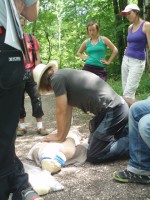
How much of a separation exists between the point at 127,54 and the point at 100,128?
2.41 metres

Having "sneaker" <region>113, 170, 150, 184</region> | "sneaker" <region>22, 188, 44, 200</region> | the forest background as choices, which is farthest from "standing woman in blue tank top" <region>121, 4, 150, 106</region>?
"sneaker" <region>22, 188, 44, 200</region>

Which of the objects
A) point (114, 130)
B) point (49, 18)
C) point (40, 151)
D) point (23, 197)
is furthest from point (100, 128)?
point (49, 18)

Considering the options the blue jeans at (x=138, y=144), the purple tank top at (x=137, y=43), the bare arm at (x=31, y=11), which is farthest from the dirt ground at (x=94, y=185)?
the purple tank top at (x=137, y=43)

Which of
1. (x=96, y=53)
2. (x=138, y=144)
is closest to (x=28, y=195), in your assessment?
(x=138, y=144)

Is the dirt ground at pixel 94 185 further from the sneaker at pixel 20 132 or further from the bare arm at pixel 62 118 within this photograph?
the sneaker at pixel 20 132

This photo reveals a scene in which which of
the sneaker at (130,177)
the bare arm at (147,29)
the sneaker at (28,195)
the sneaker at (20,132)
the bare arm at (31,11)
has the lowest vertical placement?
the sneaker at (20,132)

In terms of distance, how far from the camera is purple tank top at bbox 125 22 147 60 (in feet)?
18.5

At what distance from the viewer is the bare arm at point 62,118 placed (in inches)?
153

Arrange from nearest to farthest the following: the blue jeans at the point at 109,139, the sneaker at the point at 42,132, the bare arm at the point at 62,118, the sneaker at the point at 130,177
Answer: the sneaker at the point at 130,177
the blue jeans at the point at 109,139
the bare arm at the point at 62,118
the sneaker at the point at 42,132

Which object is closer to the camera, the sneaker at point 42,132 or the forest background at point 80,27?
the sneaker at point 42,132

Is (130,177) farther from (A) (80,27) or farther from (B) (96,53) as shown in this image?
(A) (80,27)

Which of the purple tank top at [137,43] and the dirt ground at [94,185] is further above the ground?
the purple tank top at [137,43]

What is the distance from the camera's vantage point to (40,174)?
11.0 feet

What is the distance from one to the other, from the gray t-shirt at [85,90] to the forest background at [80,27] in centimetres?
373
